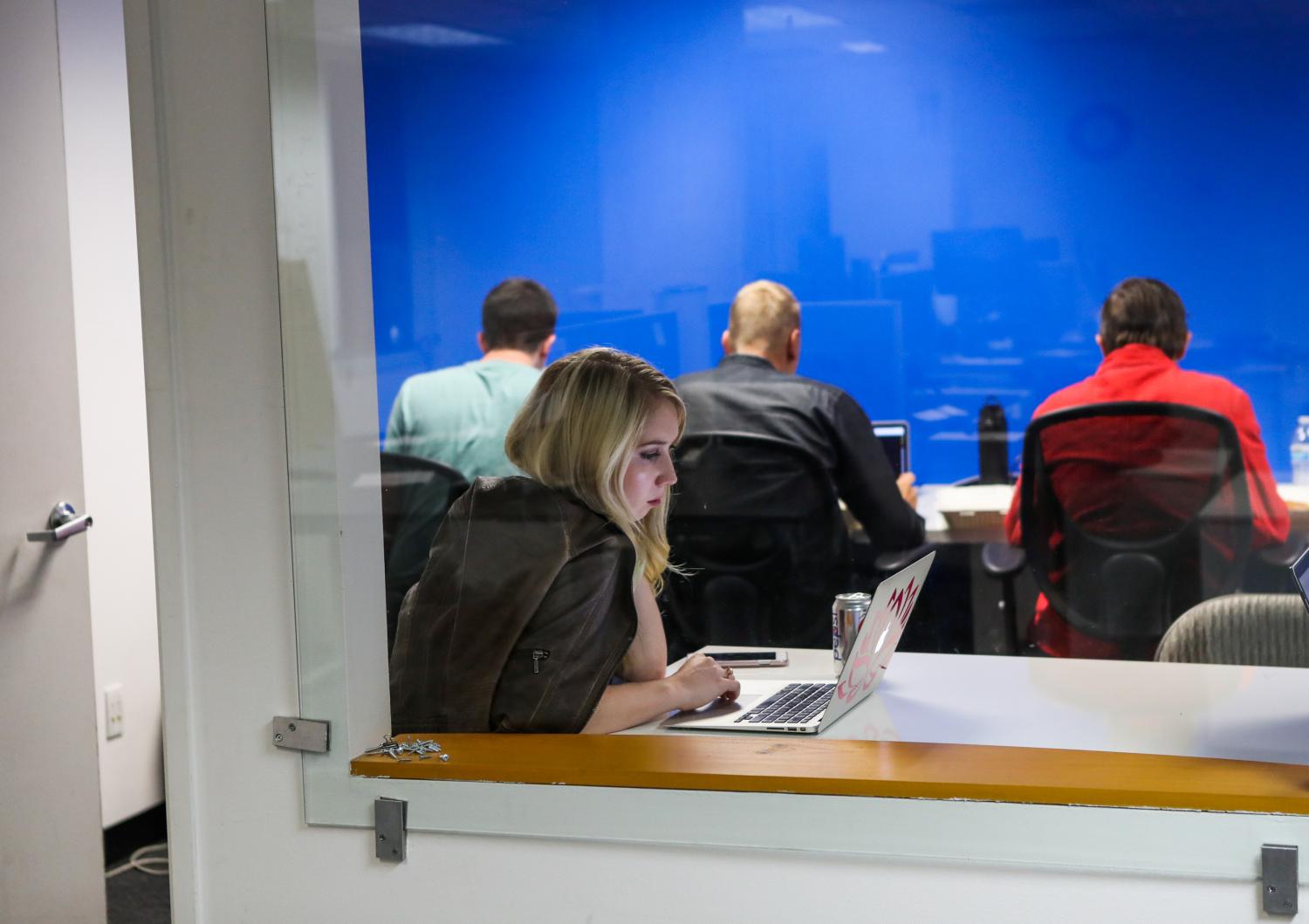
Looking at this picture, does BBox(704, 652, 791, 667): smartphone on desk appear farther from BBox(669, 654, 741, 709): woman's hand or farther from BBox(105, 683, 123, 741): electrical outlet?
BBox(105, 683, 123, 741): electrical outlet

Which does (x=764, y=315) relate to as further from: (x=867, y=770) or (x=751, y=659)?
(x=867, y=770)

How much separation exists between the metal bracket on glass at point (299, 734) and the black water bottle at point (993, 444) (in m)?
2.08

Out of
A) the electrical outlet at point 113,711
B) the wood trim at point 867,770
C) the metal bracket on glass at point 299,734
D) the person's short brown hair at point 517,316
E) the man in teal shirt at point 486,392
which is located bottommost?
the electrical outlet at point 113,711

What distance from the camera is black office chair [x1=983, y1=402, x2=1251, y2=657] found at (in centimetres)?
334

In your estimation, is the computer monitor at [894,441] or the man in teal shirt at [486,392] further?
the computer monitor at [894,441]

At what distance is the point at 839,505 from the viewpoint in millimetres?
2777

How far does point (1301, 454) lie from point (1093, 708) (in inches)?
76.6

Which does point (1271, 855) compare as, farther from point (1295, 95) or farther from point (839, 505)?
point (1295, 95)

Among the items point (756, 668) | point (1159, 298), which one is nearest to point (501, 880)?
point (756, 668)

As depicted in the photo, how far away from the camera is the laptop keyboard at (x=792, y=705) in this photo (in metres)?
1.92

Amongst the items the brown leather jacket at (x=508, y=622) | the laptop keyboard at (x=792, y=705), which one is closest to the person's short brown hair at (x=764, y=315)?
the laptop keyboard at (x=792, y=705)

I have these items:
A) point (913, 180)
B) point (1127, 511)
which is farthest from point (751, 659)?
point (913, 180)

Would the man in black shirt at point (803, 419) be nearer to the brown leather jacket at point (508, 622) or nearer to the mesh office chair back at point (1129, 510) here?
the mesh office chair back at point (1129, 510)

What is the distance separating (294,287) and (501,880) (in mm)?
820
